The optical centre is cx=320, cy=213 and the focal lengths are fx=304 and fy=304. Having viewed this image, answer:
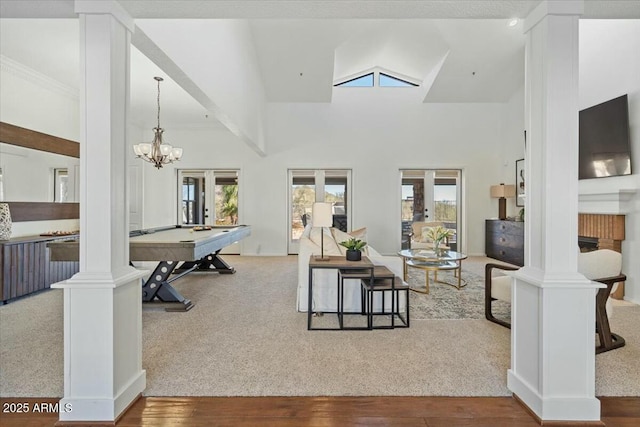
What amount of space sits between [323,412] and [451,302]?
246 centimetres

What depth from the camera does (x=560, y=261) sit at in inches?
66.7

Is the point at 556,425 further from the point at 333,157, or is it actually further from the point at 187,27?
the point at 333,157

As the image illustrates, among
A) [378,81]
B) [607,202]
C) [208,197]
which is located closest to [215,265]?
[208,197]

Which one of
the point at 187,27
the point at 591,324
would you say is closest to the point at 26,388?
the point at 187,27

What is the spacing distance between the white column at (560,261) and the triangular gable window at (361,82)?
5.53 metres

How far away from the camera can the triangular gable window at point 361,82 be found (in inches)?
274

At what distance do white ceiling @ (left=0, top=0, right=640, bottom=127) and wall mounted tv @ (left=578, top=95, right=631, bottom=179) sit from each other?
6.57 feet

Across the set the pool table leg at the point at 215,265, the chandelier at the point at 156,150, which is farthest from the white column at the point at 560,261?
the chandelier at the point at 156,150

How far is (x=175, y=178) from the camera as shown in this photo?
712 centimetres

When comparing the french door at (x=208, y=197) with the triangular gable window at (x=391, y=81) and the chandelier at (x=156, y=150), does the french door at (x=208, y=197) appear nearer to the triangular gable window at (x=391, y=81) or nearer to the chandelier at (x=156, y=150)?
the chandelier at (x=156, y=150)

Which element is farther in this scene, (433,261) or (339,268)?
(433,261)

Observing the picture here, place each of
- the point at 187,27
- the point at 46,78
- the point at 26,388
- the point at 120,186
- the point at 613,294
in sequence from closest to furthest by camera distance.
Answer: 1. the point at 120,186
2. the point at 26,388
3. the point at 187,27
4. the point at 613,294
5. the point at 46,78

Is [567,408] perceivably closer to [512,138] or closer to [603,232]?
[603,232]

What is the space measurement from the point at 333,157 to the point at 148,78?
3.81 m
